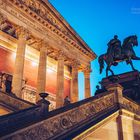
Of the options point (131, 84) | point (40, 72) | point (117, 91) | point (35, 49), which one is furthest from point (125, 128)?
point (35, 49)

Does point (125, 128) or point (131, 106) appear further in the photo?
point (131, 106)

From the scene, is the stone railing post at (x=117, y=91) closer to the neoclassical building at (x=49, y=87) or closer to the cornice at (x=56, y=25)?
the neoclassical building at (x=49, y=87)

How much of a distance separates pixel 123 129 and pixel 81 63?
22.3 metres

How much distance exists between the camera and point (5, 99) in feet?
45.8

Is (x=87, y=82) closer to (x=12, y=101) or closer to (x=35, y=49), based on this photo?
(x=35, y=49)

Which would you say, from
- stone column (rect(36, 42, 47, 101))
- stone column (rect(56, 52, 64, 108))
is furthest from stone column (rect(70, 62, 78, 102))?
stone column (rect(36, 42, 47, 101))

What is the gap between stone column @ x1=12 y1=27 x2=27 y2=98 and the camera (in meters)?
19.8

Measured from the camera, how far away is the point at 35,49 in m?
29.4

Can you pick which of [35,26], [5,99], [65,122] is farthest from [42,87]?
[65,122]

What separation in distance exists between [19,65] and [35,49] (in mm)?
9102

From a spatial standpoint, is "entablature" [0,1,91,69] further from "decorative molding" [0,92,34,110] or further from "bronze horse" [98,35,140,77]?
"bronze horse" [98,35,140,77]

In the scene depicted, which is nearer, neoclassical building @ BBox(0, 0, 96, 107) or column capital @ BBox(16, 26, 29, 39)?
neoclassical building @ BBox(0, 0, 96, 107)

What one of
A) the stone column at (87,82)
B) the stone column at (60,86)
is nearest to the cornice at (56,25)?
the stone column at (87,82)

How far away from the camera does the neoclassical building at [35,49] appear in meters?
21.4
